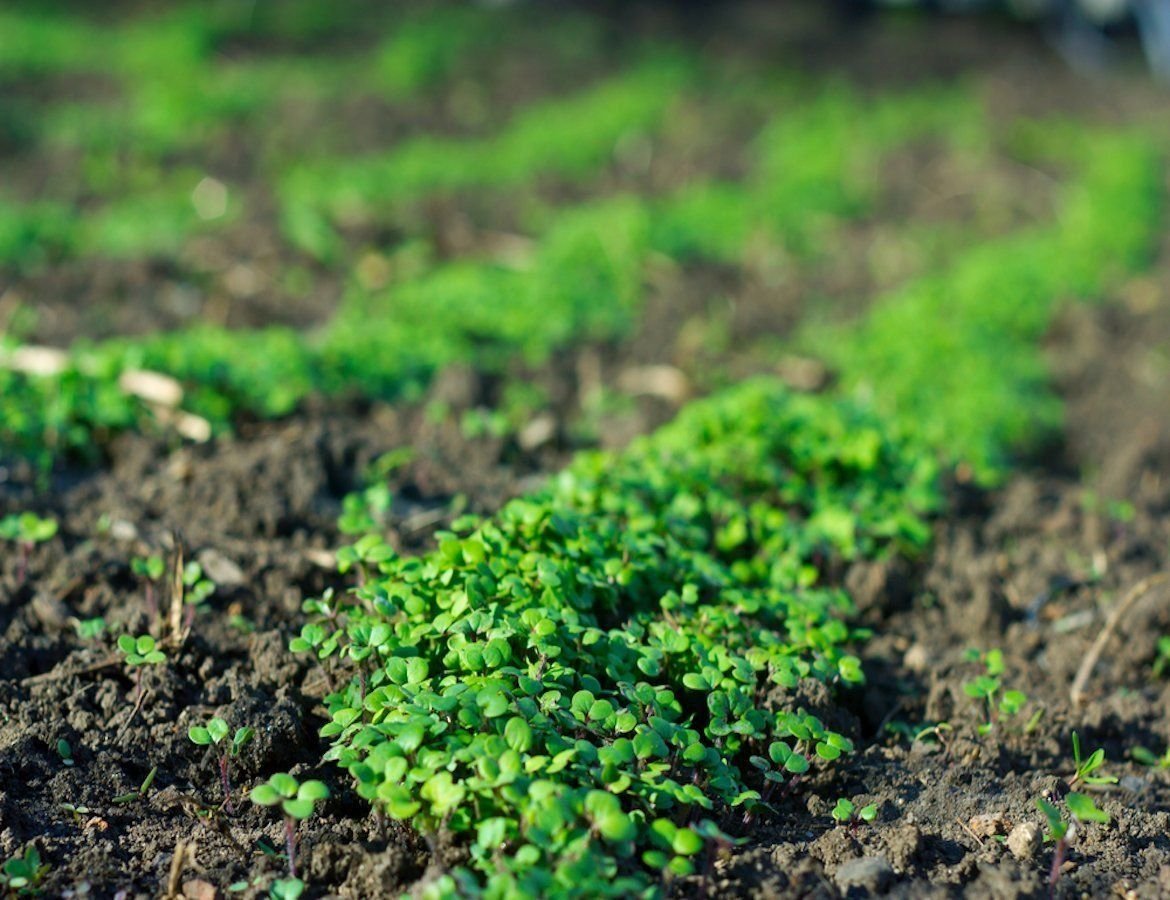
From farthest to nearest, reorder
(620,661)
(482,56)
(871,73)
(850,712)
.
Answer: (871,73) → (482,56) → (850,712) → (620,661)

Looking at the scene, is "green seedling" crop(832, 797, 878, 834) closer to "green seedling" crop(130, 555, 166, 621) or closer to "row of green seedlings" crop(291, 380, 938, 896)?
"row of green seedlings" crop(291, 380, 938, 896)

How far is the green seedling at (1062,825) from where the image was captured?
99.3 inches

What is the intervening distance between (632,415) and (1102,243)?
185 inches

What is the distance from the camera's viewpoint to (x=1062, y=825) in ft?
8.41

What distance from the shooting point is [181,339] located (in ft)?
17.2

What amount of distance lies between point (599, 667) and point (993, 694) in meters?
1.19

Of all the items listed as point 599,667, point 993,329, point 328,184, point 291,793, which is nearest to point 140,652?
point 291,793

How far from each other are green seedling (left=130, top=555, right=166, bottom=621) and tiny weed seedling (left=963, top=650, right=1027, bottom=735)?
7.37 feet

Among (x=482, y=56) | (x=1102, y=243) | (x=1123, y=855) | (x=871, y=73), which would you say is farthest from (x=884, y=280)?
(x=871, y=73)

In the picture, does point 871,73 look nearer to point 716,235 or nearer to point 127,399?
point 716,235

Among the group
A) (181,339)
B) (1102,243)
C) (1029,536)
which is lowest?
(181,339)

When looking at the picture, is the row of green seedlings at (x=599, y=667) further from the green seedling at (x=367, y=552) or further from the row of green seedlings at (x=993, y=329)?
the row of green seedlings at (x=993, y=329)

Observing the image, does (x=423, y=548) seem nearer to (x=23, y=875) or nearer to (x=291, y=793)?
(x=291, y=793)

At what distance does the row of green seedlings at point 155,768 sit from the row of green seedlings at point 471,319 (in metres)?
0.83
